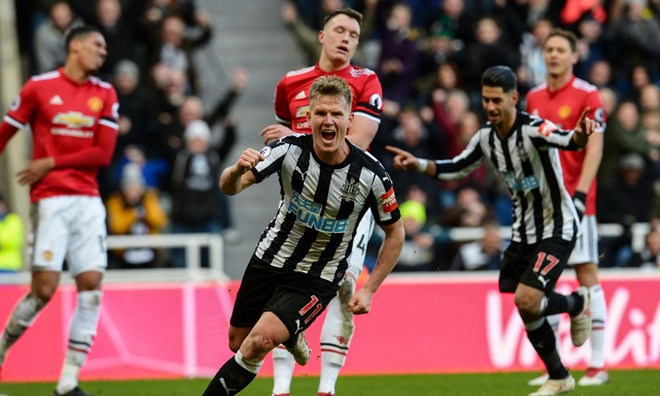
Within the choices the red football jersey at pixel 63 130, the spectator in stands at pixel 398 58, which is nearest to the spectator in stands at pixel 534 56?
the spectator in stands at pixel 398 58

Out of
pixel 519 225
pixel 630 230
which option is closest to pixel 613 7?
pixel 630 230

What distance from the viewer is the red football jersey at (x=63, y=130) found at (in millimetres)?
10117

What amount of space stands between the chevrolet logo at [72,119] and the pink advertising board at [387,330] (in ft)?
11.1

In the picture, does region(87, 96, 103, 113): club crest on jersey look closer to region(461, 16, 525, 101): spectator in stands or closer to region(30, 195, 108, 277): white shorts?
region(30, 195, 108, 277): white shorts

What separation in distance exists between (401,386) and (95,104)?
3.51 meters

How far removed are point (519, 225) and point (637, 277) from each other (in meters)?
4.08

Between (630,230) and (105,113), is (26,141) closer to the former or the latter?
(105,113)

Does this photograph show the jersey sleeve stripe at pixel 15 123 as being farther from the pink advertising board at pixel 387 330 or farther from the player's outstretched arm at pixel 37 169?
the pink advertising board at pixel 387 330

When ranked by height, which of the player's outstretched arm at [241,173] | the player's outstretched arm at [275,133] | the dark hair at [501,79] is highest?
the dark hair at [501,79]

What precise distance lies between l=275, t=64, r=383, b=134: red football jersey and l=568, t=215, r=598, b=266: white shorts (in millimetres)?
2485

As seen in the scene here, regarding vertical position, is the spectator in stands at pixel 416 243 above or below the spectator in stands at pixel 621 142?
below

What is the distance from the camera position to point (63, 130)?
33.3 feet

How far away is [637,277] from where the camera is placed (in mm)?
13453

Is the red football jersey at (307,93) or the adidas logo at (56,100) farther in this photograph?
the adidas logo at (56,100)
